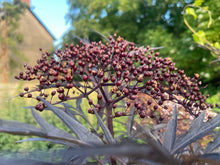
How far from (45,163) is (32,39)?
15382 millimetres

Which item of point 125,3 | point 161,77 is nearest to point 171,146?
point 161,77

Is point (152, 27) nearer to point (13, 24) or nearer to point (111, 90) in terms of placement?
point (111, 90)

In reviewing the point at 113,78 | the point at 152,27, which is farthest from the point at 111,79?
the point at 152,27

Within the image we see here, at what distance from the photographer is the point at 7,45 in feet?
39.9

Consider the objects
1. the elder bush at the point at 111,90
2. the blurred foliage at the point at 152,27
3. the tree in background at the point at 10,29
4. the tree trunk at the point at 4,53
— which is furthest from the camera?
the tree in background at the point at 10,29

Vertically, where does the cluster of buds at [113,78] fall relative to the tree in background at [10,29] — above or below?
below

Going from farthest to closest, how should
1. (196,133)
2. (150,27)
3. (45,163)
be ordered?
1. (150,27)
2. (196,133)
3. (45,163)

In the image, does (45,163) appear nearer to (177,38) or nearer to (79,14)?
(177,38)

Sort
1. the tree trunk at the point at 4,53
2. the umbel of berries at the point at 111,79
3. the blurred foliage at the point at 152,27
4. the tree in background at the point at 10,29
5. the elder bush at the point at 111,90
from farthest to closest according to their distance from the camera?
1. the tree in background at the point at 10,29
2. the tree trunk at the point at 4,53
3. the blurred foliage at the point at 152,27
4. the umbel of berries at the point at 111,79
5. the elder bush at the point at 111,90

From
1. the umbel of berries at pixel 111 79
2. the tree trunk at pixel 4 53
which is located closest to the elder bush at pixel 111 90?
the umbel of berries at pixel 111 79

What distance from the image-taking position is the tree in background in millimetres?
11875

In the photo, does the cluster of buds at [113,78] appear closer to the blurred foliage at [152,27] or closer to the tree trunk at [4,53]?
the blurred foliage at [152,27]

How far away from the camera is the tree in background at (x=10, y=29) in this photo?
11.9m

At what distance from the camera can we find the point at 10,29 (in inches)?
484
